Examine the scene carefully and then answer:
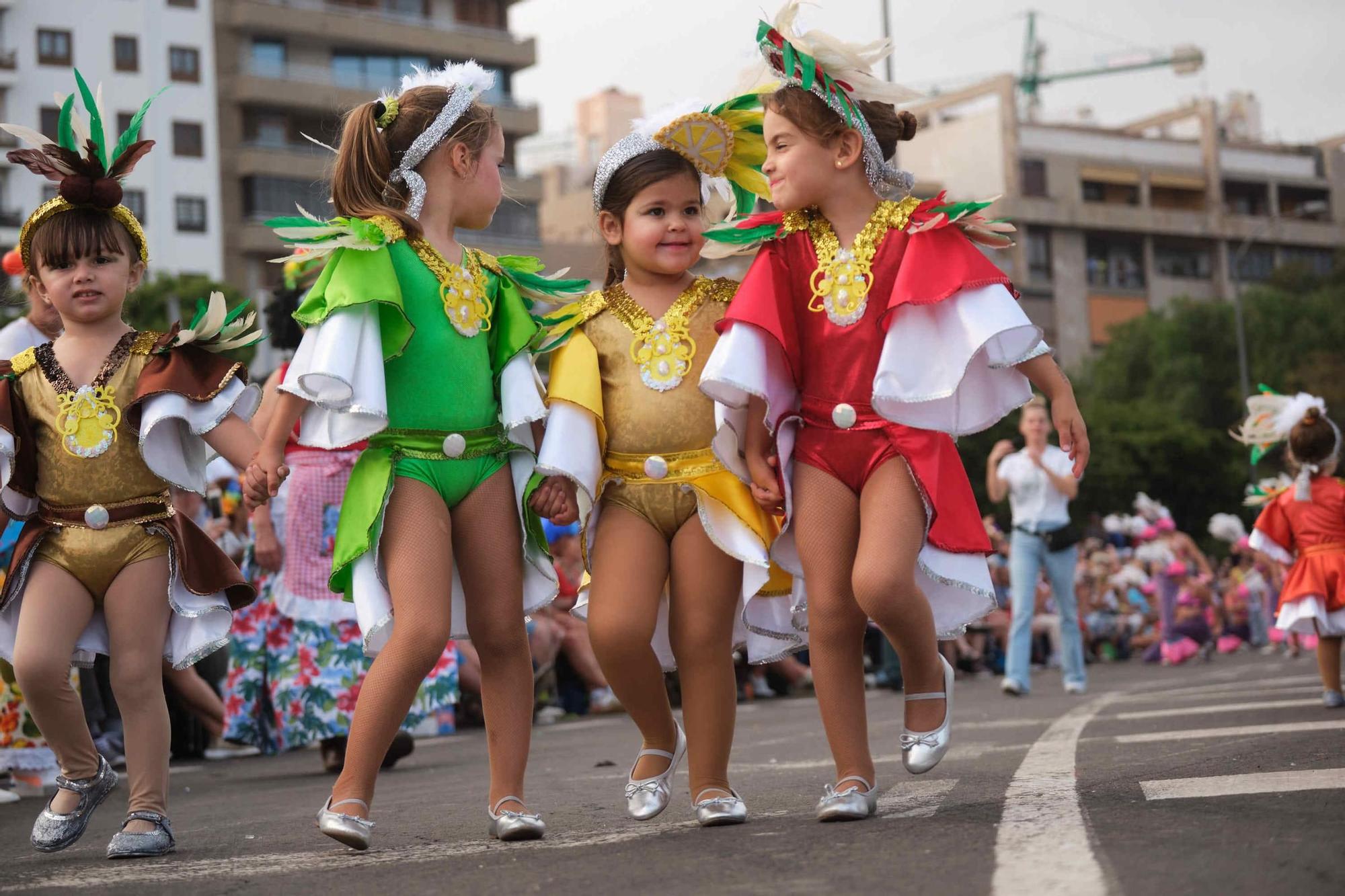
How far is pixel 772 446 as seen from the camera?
214 inches

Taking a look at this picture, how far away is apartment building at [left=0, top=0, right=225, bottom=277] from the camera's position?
62.7 m

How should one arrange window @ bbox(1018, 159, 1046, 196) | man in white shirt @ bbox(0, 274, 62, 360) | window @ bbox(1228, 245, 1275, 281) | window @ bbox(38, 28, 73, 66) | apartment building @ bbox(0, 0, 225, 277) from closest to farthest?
man in white shirt @ bbox(0, 274, 62, 360)
apartment building @ bbox(0, 0, 225, 277)
window @ bbox(38, 28, 73, 66)
window @ bbox(1018, 159, 1046, 196)
window @ bbox(1228, 245, 1275, 281)

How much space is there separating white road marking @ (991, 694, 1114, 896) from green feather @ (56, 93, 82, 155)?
3505mm

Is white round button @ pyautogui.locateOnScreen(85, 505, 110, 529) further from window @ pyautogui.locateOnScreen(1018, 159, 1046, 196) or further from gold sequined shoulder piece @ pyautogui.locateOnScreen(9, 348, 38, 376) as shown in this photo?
window @ pyautogui.locateOnScreen(1018, 159, 1046, 196)

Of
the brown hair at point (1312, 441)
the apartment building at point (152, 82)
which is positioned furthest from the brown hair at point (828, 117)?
the apartment building at point (152, 82)

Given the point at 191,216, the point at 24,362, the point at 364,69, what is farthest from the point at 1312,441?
the point at 364,69

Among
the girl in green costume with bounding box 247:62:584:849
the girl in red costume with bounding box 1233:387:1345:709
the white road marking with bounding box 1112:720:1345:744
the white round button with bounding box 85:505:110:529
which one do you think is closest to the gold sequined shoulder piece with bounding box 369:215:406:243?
the girl in green costume with bounding box 247:62:584:849

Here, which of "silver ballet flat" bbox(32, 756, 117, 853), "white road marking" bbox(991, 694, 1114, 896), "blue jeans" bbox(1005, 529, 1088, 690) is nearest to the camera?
"white road marking" bbox(991, 694, 1114, 896)

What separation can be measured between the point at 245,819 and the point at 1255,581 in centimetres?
2216

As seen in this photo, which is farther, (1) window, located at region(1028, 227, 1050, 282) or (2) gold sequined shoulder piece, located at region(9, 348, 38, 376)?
(1) window, located at region(1028, 227, 1050, 282)

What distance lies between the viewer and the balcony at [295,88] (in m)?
63.7

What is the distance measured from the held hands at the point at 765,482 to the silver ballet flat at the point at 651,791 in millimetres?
745

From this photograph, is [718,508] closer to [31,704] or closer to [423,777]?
[31,704]

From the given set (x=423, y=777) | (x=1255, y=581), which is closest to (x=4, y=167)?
(x=1255, y=581)
